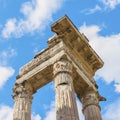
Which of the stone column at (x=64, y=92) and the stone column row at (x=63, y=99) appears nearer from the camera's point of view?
the stone column at (x=64, y=92)

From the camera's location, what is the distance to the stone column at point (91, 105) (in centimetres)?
2119

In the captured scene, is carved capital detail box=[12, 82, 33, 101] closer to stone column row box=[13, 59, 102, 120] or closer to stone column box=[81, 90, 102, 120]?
stone column row box=[13, 59, 102, 120]

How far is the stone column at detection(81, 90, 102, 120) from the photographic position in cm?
2119

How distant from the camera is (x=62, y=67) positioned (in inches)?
797

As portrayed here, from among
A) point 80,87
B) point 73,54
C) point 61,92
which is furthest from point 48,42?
point 61,92

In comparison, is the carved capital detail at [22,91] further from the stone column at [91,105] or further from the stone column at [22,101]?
the stone column at [91,105]

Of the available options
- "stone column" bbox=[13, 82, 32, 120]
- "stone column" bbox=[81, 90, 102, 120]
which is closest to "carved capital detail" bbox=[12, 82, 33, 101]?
"stone column" bbox=[13, 82, 32, 120]

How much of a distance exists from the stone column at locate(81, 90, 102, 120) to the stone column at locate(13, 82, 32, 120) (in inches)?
133

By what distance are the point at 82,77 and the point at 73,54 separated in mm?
1548

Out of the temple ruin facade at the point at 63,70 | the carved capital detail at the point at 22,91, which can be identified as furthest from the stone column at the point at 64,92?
the carved capital detail at the point at 22,91

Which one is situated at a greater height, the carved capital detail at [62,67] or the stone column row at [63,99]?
the carved capital detail at [62,67]

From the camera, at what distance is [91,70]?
24078mm

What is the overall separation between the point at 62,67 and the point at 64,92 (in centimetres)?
191

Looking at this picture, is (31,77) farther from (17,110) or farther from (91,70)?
(91,70)
